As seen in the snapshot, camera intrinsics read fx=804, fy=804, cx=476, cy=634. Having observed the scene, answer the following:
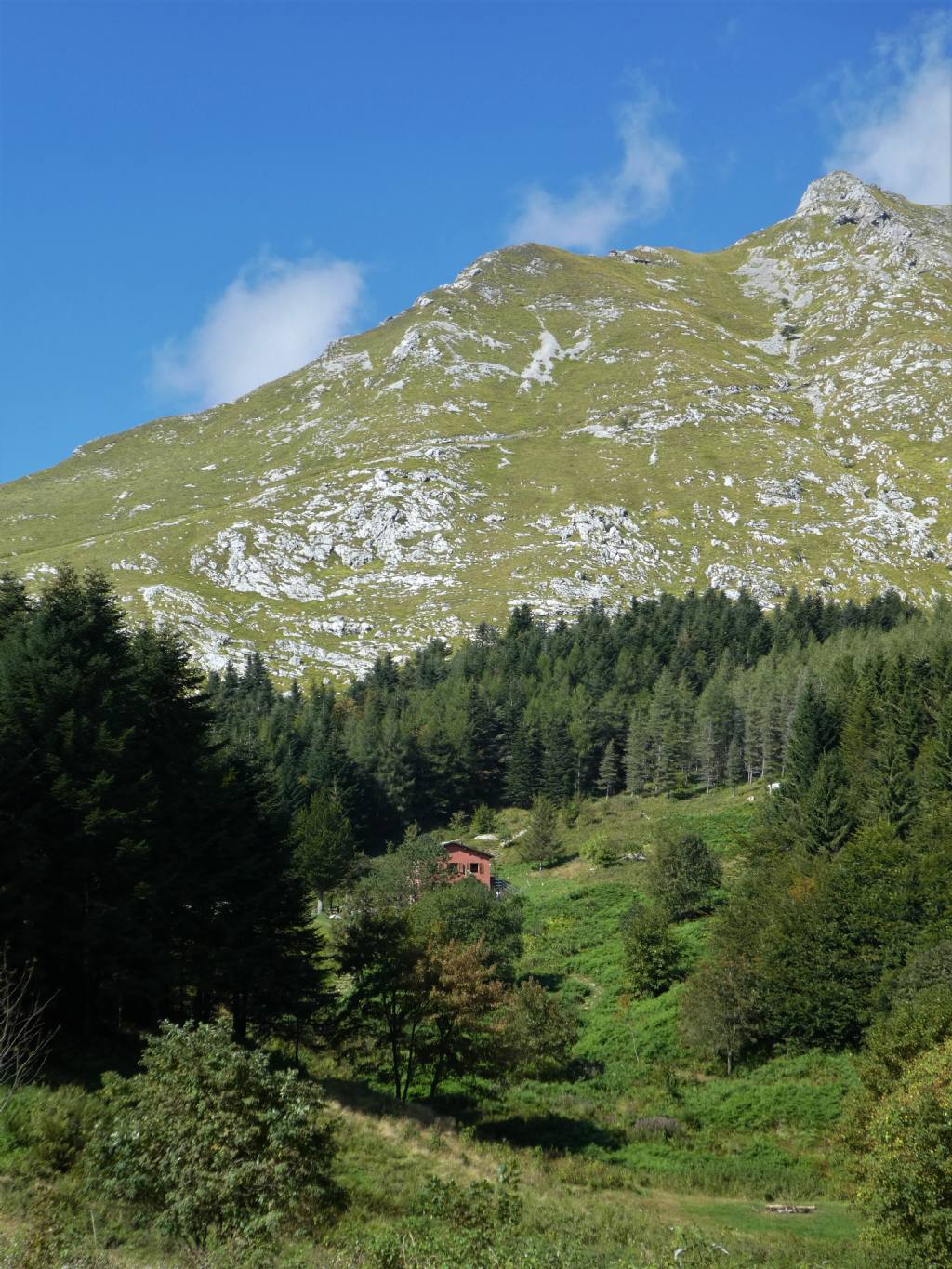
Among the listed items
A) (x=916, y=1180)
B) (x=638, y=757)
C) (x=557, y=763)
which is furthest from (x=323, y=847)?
(x=916, y=1180)

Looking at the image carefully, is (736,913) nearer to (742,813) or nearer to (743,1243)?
(743,1243)

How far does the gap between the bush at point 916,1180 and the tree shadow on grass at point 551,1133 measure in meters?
16.1

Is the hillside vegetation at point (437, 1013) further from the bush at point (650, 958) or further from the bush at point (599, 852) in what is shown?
the bush at point (599, 852)

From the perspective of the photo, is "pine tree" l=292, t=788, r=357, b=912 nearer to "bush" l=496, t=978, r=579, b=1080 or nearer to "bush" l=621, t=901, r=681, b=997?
"bush" l=621, t=901, r=681, b=997

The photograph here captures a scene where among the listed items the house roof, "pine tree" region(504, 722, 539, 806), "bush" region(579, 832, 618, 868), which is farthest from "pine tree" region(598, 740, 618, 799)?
the house roof

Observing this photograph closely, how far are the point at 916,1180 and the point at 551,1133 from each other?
20.2 metres

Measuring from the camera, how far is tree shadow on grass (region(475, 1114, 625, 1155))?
34625 mm

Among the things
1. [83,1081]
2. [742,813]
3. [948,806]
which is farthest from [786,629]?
[83,1081]

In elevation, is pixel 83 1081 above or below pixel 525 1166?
above

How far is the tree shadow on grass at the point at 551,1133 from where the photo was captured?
3462cm

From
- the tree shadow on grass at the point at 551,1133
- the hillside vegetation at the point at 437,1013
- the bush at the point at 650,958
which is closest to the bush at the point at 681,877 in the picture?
the hillside vegetation at the point at 437,1013

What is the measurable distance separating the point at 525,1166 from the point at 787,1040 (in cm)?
2122

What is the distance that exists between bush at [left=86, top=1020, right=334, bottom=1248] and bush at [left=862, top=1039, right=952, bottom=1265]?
14.2 meters

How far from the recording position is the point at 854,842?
174 ft
